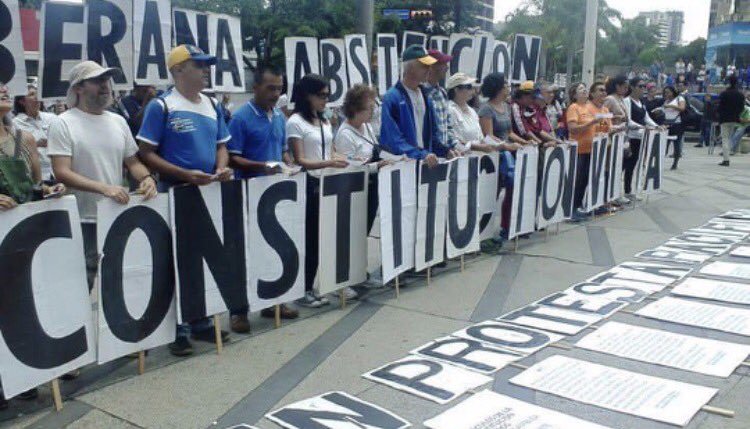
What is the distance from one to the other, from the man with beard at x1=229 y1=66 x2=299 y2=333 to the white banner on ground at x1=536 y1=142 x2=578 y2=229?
395 cm

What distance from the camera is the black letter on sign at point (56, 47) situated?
16.2ft

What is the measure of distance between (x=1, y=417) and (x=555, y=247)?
6.01 metres

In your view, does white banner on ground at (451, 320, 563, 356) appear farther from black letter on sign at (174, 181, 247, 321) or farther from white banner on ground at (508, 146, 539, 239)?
white banner on ground at (508, 146, 539, 239)

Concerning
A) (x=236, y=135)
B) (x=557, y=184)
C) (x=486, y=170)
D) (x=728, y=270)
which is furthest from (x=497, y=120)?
Answer: (x=236, y=135)

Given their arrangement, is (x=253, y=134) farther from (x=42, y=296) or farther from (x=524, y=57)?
(x=524, y=57)

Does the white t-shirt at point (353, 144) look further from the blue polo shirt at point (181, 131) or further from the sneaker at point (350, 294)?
the blue polo shirt at point (181, 131)

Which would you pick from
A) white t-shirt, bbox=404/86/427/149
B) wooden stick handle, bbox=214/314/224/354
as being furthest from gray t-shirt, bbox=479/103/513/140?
wooden stick handle, bbox=214/314/224/354

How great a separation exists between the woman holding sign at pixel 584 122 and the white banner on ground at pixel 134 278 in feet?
20.9

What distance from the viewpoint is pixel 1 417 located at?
3.85m

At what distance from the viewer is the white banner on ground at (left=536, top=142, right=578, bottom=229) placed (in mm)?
8484

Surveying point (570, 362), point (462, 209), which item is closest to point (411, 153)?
point (462, 209)

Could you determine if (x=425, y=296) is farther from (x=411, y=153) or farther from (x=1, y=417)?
(x=1, y=417)

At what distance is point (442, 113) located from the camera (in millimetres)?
6828

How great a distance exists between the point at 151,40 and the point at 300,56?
2.32 m
